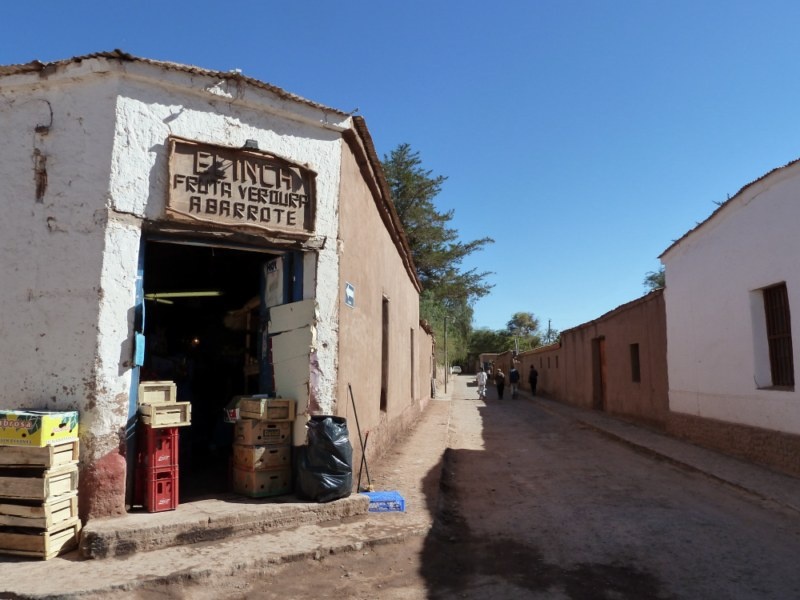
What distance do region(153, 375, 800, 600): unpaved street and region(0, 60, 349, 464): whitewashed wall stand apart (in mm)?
2358

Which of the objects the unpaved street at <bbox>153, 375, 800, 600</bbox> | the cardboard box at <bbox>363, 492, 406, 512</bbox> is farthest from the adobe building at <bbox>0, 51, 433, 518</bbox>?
the unpaved street at <bbox>153, 375, 800, 600</bbox>

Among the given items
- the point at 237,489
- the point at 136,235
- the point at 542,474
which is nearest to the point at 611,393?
the point at 542,474

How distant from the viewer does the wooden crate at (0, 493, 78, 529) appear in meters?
4.65

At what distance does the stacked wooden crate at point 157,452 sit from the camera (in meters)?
5.45

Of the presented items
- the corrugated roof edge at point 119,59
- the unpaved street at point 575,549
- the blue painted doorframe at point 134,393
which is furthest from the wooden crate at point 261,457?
the corrugated roof edge at point 119,59

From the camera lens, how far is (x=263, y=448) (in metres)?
6.11

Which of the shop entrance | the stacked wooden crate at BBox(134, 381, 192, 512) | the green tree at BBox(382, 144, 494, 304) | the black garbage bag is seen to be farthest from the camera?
the green tree at BBox(382, 144, 494, 304)

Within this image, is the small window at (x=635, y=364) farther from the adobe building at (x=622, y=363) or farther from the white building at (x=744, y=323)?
the white building at (x=744, y=323)

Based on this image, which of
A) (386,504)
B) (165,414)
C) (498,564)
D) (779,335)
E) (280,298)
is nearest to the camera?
(498,564)

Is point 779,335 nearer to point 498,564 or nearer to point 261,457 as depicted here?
point 498,564

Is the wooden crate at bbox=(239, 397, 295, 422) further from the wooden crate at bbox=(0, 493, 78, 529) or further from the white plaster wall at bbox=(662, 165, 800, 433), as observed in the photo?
the white plaster wall at bbox=(662, 165, 800, 433)

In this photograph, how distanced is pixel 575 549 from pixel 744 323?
611cm

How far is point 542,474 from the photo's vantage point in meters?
8.91

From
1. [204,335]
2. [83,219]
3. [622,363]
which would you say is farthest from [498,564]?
[622,363]
